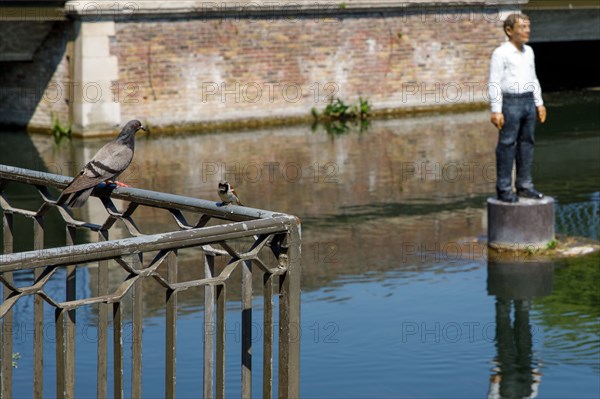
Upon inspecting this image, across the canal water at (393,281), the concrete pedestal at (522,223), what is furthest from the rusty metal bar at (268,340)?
the concrete pedestal at (522,223)

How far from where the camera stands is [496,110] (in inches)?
470

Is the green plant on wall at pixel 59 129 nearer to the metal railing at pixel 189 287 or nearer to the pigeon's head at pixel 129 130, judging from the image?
the pigeon's head at pixel 129 130

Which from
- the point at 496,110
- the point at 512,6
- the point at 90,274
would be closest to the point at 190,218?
the point at 90,274

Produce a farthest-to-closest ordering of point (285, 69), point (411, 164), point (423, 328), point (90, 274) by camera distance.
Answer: point (285, 69) → point (411, 164) → point (90, 274) → point (423, 328)

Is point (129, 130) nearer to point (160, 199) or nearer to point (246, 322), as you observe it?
point (160, 199)

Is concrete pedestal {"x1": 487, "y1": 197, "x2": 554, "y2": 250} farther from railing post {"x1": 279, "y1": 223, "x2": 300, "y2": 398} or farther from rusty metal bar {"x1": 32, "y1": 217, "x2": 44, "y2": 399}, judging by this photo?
railing post {"x1": 279, "y1": 223, "x2": 300, "y2": 398}

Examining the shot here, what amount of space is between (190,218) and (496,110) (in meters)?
4.45

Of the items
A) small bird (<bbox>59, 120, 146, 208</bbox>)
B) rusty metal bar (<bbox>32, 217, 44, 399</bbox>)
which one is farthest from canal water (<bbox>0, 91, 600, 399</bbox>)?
rusty metal bar (<bbox>32, 217, 44, 399</bbox>)

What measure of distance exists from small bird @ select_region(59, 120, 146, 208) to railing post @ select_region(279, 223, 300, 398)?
55.7 inches

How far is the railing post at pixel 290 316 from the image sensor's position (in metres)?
4.16

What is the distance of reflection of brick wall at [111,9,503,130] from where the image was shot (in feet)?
79.3

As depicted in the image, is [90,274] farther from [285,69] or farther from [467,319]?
[285,69]

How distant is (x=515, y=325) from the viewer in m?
10.2

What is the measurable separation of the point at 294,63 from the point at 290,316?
73.1 ft
